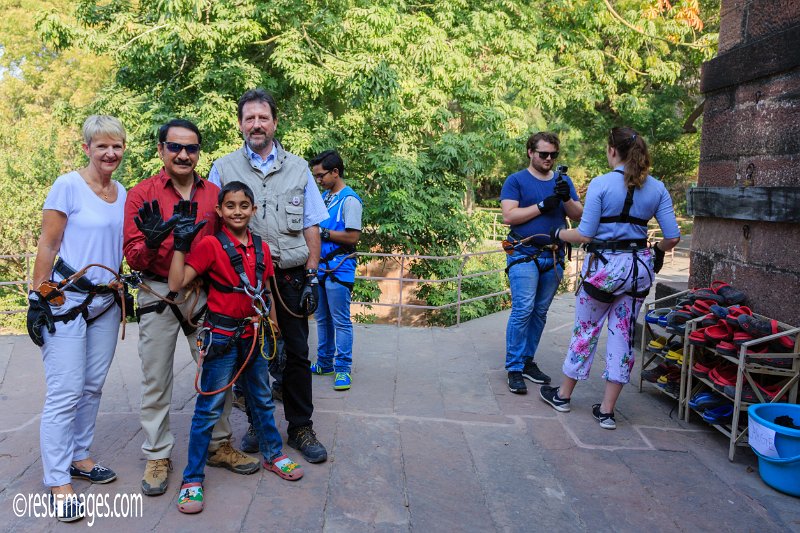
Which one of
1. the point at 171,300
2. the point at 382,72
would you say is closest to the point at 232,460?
the point at 171,300

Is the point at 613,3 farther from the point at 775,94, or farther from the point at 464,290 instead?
the point at 775,94

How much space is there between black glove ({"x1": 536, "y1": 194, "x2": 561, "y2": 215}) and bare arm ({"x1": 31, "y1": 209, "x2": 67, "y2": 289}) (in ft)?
10.3

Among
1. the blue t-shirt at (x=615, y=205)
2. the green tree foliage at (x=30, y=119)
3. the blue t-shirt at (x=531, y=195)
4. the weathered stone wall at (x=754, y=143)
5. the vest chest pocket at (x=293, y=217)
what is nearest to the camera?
the vest chest pocket at (x=293, y=217)

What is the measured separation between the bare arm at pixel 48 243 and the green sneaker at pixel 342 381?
233 cm

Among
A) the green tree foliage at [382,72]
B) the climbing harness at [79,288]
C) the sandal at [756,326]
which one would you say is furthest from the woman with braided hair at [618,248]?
the green tree foliage at [382,72]

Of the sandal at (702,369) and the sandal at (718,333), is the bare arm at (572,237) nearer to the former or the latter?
the sandal at (718,333)

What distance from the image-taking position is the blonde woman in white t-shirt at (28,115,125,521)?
120 inches

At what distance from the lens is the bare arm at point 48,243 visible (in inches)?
120

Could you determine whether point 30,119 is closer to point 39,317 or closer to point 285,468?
point 39,317

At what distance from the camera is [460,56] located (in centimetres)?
1173

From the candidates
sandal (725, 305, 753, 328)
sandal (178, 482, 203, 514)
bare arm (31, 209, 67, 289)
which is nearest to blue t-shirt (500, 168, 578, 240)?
sandal (725, 305, 753, 328)

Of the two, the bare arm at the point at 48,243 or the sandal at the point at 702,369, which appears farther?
the sandal at the point at 702,369

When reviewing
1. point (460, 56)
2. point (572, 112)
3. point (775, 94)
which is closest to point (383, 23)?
point (460, 56)

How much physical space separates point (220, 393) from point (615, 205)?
2.68m
